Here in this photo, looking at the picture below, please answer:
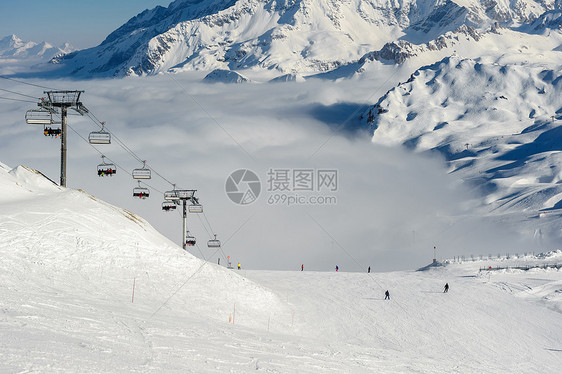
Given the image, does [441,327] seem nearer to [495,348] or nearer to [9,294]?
[495,348]

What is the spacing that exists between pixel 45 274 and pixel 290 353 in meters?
15.9

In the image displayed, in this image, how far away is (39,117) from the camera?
5184cm

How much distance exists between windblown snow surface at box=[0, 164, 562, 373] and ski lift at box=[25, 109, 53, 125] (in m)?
3.91

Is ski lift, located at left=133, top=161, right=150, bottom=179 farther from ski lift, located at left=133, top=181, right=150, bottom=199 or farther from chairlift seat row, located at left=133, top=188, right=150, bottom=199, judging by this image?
chairlift seat row, located at left=133, top=188, right=150, bottom=199

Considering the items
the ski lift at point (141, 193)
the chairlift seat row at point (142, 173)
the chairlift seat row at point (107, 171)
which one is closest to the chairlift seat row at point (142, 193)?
the ski lift at point (141, 193)

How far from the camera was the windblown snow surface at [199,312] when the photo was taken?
27.7 meters

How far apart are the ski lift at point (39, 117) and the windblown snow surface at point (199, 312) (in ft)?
12.8

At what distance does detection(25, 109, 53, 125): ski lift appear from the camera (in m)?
51.6

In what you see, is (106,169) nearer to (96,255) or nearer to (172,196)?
(172,196)

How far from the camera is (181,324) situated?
3594 centimetres

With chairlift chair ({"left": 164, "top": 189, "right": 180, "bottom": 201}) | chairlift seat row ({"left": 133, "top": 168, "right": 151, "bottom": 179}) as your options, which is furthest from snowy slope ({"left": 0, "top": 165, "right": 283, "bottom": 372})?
chairlift chair ({"left": 164, "top": 189, "right": 180, "bottom": 201})

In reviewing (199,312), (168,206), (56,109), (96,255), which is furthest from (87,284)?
(168,206)

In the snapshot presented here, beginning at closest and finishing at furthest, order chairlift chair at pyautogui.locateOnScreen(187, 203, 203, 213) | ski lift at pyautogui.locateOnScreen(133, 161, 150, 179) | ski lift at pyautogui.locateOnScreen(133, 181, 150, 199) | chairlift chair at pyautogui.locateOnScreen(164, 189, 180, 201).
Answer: ski lift at pyautogui.locateOnScreen(133, 161, 150, 179) → ski lift at pyautogui.locateOnScreen(133, 181, 150, 199) → chairlift chair at pyautogui.locateOnScreen(164, 189, 180, 201) → chairlift chair at pyautogui.locateOnScreen(187, 203, 203, 213)

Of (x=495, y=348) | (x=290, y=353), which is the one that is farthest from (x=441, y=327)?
(x=290, y=353)
